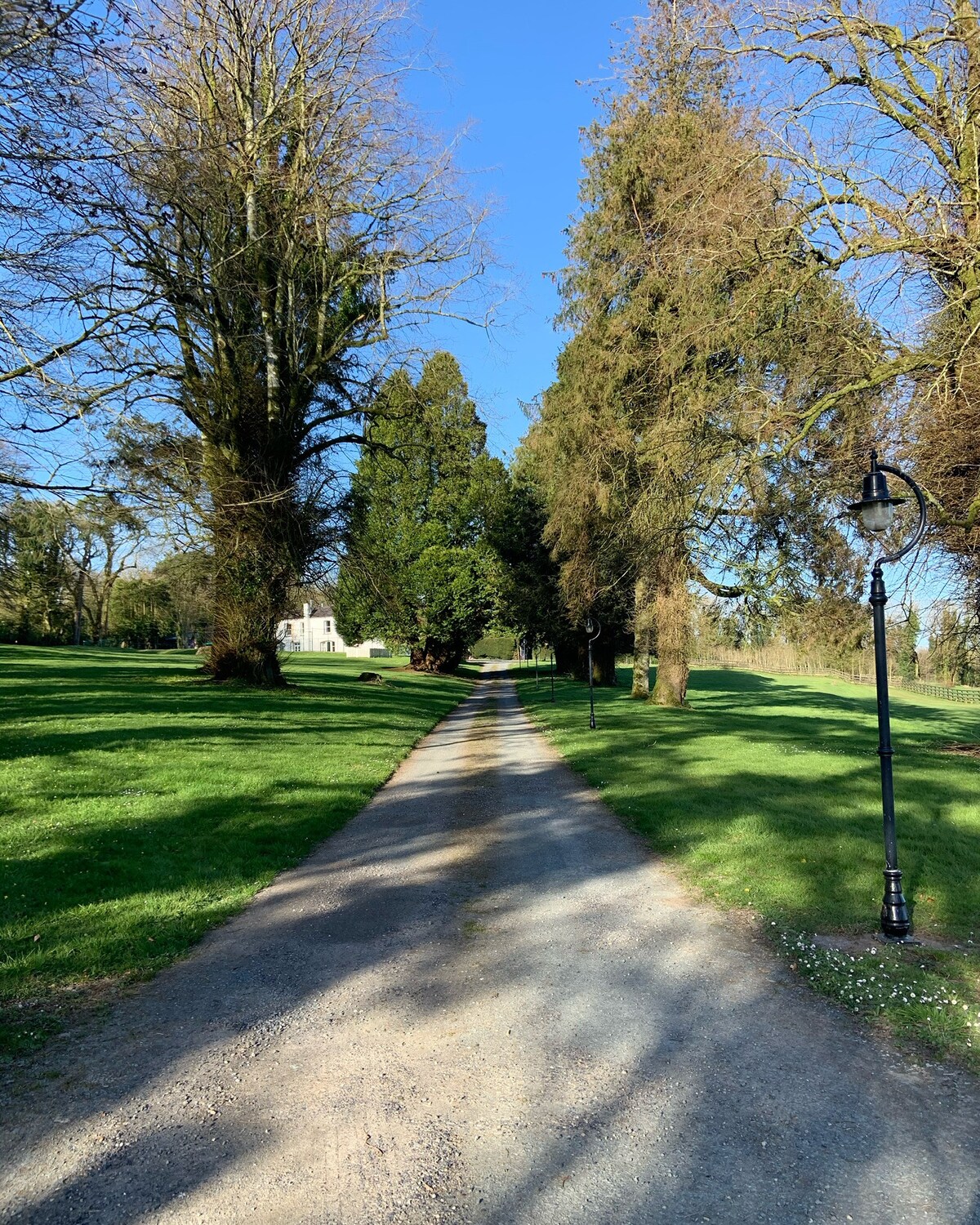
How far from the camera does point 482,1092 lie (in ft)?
10.4

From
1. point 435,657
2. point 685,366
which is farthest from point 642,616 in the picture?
point 435,657

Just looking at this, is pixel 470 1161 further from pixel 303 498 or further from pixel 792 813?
pixel 303 498

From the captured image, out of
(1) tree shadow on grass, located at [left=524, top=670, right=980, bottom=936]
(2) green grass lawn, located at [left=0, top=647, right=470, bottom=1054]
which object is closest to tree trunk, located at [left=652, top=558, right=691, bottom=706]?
(1) tree shadow on grass, located at [left=524, top=670, right=980, bottom=936]

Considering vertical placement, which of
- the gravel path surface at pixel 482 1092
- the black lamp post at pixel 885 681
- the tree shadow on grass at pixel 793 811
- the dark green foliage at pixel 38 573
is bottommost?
the tree shadow on grass at pixel 793 811

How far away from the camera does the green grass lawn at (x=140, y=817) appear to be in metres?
4.55

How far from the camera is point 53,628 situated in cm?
4697

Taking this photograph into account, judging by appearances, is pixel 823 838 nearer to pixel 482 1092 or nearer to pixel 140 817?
pixel 482 1092

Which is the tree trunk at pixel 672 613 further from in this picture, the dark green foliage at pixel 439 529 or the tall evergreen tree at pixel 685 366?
the dark green foliage at pixel 439 529

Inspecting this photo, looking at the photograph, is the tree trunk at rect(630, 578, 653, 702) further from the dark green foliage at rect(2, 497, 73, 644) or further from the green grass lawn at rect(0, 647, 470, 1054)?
the dark green foliage at rect(2, 497, 73, 644)

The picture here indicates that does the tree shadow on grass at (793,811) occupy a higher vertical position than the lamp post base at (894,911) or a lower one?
lower

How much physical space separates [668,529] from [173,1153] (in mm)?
13720

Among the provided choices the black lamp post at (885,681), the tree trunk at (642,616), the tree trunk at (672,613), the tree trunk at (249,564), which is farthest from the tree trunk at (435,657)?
the black lamp post at (885,681)

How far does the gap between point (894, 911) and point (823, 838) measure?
2379 mm

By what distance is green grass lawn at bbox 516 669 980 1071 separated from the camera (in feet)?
13.9
